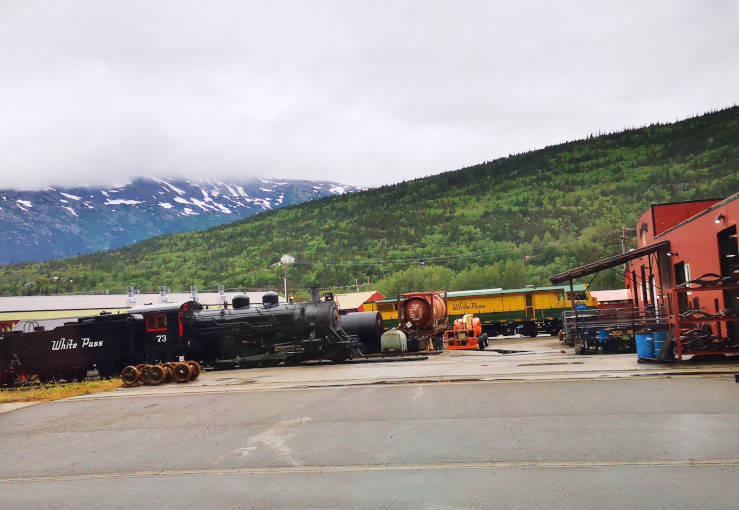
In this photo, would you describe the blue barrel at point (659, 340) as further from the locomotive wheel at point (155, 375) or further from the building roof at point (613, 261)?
the locomotive wheel at point (155, 375)

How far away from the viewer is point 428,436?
1005 centimetres

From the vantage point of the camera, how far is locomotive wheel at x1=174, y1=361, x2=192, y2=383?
22.2 metres

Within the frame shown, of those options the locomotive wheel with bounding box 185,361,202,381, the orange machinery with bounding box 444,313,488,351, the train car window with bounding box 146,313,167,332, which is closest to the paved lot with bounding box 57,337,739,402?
the locomotive wheel with bounding box 185,361,202,381

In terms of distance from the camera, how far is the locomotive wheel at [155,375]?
21984 millimetres

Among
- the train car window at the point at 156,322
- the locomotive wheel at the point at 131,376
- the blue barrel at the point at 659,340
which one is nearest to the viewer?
the blue barrel at the point at 659,340

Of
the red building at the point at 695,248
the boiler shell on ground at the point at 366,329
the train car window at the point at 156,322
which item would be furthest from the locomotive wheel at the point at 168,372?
the red building at the point at 695,248

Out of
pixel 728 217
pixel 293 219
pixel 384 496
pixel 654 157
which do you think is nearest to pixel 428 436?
pixel 384 496

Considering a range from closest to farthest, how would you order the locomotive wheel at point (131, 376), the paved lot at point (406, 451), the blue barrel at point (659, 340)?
the paved lot at point (406, 451), the blue barrel at point (659, 340), the locomotive wheel at point (131, 376)

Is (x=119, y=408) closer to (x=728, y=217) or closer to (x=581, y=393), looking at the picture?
(x=581, y=393)

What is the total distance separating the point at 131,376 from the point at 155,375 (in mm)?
821

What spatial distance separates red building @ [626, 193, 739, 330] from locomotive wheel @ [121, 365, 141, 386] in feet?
57.5

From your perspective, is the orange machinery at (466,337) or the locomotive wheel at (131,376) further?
the orange machinery at (466,337)

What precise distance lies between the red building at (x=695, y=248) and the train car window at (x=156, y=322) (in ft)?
67.4

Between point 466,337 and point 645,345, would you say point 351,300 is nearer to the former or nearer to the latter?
point 466,337
